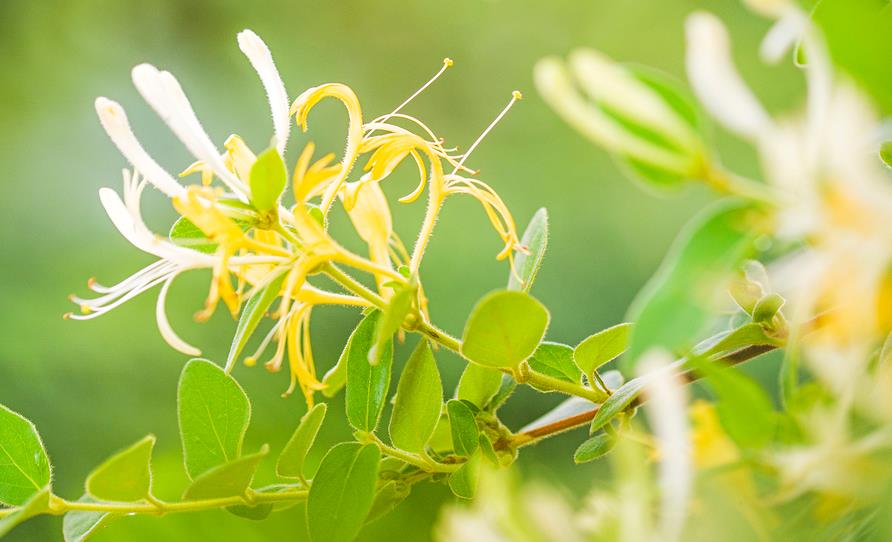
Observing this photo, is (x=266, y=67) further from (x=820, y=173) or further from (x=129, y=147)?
(x=820, y=173)

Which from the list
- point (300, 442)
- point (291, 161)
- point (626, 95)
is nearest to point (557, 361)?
point (300, 442)

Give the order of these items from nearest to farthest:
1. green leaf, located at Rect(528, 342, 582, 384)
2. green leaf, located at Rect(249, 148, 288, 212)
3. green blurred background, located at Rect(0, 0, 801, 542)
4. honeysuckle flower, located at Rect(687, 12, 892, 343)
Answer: honeysuckle flower, located at Rect(687, 12, 892, 343) < green leaf, located at Rect(249, 148, 288, 212) < green leaf, located at Rect(528, 342, 582, 384) < green blurred background, located at Rect(0, 0, 801, 542)

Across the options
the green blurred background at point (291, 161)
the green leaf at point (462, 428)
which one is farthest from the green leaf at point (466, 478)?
the green blurred background at point (291, 161)

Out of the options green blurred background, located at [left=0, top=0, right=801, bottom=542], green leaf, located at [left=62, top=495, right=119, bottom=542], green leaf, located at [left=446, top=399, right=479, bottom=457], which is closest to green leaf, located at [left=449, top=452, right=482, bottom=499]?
green leaf, located at [left=446, top=399, right=479, bottom=457]

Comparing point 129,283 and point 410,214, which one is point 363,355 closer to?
point 129,283

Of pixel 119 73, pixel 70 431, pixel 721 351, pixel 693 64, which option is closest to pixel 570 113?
pixel 693 64

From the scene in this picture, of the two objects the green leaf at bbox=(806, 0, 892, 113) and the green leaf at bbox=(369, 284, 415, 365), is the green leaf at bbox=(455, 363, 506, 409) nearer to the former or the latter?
the green leaf at bbox=(369, 284, 415, 365)
